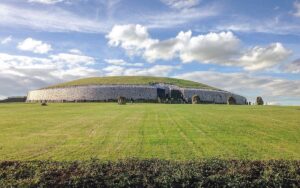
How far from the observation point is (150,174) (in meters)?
12.9

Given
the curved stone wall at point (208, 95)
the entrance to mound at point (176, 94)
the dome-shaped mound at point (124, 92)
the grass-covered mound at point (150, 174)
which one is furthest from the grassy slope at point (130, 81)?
the grass-covered mound at point (150, 174)

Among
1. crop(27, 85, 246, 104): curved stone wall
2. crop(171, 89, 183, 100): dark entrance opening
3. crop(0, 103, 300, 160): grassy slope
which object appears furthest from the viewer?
crop(171, 89, 183, 100): dark entrance opening

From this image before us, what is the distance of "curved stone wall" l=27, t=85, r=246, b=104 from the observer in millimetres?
118938

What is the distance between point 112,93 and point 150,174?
107555 millimetres

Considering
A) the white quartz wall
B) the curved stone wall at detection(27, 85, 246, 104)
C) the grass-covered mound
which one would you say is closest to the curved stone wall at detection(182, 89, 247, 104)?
the curved stone wall at detection(27, 85, 246, 104)

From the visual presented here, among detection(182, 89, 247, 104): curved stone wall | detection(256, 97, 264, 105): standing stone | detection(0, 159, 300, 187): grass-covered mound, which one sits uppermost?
detection(182, 89, 247, 104): curved stone wall

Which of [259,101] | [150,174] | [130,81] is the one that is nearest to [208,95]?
[130,81]

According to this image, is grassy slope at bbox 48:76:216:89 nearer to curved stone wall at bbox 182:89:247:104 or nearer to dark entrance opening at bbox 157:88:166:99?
dark entrance opening at bbox 157:88:166:99

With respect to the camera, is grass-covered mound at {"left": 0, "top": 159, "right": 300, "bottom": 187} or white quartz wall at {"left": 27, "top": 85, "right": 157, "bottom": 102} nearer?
grass-covered mound at {"left": 0, "top": 159, "right": 300, "bottom": 187}

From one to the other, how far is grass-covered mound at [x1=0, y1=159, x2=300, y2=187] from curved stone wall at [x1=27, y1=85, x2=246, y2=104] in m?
102

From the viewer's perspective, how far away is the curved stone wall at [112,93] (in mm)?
118938

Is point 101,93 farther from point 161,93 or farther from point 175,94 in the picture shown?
point 175,94

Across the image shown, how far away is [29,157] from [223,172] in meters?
9.53

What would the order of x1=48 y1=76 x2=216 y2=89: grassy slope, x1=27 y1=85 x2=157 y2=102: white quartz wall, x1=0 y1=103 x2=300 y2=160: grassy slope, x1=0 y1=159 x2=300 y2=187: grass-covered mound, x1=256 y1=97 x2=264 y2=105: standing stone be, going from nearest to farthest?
x1=0 y1=159 x2=300 y2=187: grass-covered mound → x1=0 y1=103 x2=300 y2=160: grassy slope → x1=256 y1=97 x2=264 y2=105: standing stone → x1=27 y1=85 x2=157 y2=102: white quartz wall → x1=48 y1=76 x2=216 y2=89: grassy slope
